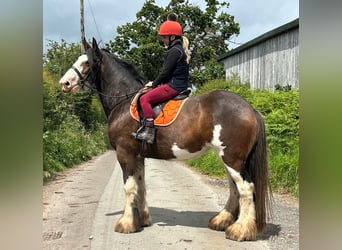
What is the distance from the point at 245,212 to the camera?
14.4 ft

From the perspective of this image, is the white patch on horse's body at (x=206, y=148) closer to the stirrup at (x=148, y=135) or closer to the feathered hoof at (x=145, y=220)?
the stirrup at (x=148, y=135)

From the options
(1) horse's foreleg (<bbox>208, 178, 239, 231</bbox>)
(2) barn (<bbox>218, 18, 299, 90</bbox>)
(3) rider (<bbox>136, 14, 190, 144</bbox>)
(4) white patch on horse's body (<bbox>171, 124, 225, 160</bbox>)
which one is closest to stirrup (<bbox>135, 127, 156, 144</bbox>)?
(3) rider (<bbox>136, 14, 190, 144</bbox>)

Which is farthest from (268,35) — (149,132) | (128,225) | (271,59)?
(128,225)

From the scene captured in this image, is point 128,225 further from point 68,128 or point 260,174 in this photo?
point 68,128

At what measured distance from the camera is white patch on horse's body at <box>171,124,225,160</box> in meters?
4.45

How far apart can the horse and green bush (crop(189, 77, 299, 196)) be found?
162cm

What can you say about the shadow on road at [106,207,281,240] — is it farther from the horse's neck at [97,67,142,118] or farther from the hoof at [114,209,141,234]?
the horse's neck at [97,67,142,118]

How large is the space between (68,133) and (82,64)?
875 centimetres

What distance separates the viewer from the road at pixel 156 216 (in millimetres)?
4332

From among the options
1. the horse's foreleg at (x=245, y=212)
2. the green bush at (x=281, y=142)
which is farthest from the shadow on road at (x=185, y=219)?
the green bush at (x=281, y=142)
